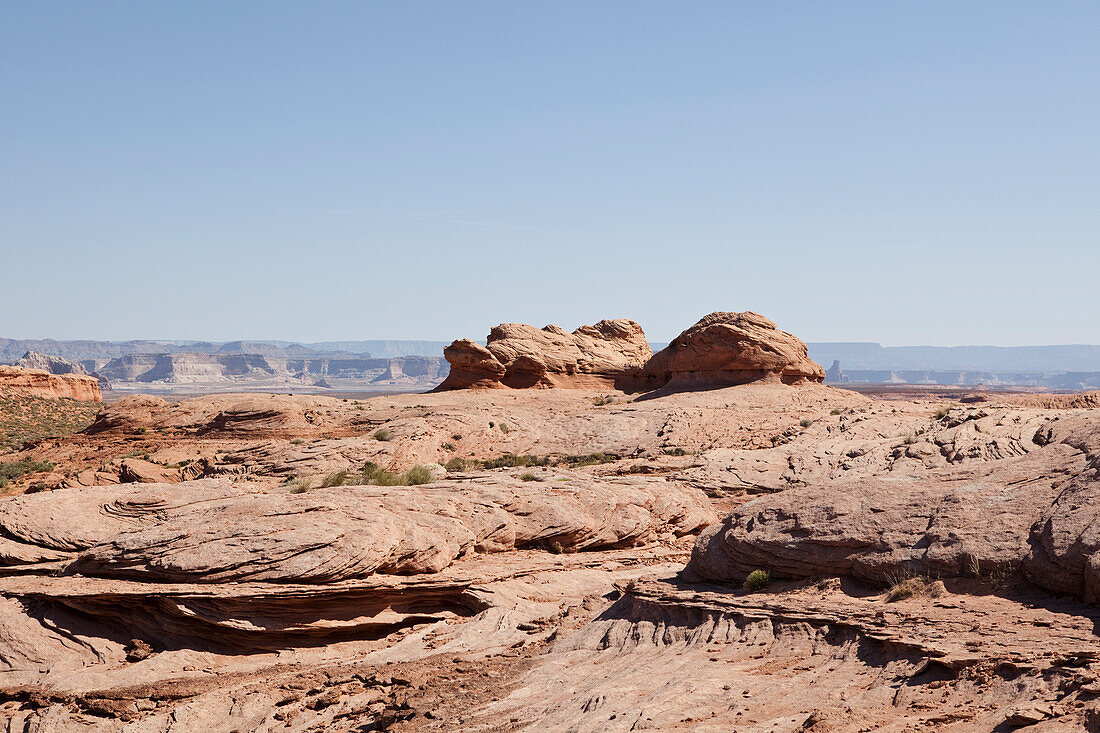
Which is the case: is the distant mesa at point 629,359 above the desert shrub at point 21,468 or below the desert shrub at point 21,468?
above

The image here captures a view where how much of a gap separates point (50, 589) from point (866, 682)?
11097 millimetres

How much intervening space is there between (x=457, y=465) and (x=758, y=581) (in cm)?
1450

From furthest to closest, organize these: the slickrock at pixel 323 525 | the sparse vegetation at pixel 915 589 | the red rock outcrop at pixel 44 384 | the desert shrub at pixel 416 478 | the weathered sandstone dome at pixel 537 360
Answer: the red rock outcrop at pixel 44 384
the weathered sandstone dome at pixel 537 360
the desert shrub at pixel 416 478
the slickrock at pixel 323 525
the sparse vegetation at pixel 915 589

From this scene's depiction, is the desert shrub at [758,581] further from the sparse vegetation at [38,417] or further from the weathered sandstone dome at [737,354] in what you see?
the sparse vegetation at [38,417]

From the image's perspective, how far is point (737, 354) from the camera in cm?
3538

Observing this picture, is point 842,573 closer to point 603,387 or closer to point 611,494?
point 611,494

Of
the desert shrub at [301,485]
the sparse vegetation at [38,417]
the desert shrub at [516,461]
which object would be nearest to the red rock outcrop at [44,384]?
the sparse vegetation at [38,417]

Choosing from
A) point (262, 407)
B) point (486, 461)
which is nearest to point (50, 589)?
point (486, 461)

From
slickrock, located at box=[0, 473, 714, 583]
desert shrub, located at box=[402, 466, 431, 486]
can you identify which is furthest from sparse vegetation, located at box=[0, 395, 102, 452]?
desert shrub, located at box=[402, 466, 431, 486]

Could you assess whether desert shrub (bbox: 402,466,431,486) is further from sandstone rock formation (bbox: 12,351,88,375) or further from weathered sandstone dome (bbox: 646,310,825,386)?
sandstone rock formation (bbox: 12,351,88,375)

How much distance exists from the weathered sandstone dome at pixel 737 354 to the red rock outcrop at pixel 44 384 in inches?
1643

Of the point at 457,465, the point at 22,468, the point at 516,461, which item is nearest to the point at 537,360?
the point at 516,461

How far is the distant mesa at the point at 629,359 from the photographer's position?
35594mm

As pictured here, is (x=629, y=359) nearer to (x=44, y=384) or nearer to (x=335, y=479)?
(x=335, y=479)
